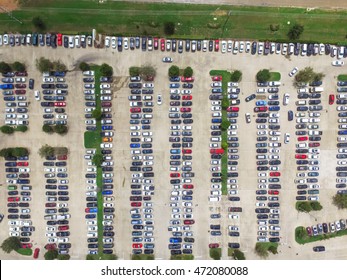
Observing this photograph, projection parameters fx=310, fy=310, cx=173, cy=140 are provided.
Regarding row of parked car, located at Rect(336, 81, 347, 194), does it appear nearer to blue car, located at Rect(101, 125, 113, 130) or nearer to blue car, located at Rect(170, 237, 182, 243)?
blue car, located at Rect(170, 237, 182, 243)

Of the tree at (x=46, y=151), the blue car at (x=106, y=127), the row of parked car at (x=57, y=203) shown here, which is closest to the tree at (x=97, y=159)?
the blue car at (x=106, y=127)

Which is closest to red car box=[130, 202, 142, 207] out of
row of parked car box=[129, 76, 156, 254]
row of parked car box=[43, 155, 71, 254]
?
row of parked car box=[129, 76, 156, 254]

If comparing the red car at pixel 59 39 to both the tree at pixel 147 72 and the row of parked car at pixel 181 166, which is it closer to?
the tree at pixel 147 72

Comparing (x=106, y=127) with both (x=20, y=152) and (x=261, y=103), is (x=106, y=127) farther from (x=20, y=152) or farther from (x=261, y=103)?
(x=261, y=103)

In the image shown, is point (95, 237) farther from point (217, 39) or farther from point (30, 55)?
point (217, 39)
